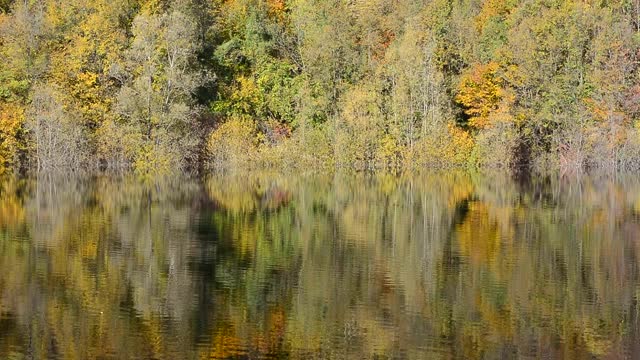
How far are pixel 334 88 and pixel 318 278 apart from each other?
171ft

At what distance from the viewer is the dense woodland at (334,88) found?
66062 mm

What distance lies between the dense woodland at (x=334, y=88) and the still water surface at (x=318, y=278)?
25841 mm

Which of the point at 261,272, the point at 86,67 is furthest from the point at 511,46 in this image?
the point at 261,272

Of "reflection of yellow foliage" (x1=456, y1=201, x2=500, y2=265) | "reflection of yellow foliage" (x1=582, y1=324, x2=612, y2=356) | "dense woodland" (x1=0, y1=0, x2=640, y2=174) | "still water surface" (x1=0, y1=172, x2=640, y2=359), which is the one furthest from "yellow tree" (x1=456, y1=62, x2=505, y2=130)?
"reflection of yellow foliage" (x1=582, y1=324, x2=612, y2=356)

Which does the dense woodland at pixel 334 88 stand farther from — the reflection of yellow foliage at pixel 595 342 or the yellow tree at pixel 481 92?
the reflection of yellow foliage at pixel 595 342

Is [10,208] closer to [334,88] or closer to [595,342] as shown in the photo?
[595,342]

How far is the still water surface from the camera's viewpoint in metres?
16.5

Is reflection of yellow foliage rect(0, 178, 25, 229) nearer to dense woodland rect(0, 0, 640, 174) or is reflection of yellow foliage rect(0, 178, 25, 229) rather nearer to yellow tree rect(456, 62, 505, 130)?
dense woodland rect(0, 0, 640, 174)

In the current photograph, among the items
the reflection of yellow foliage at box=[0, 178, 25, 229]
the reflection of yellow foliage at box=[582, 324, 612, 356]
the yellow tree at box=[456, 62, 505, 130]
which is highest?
the yellow tree at box=[456, 62, 505, 130]

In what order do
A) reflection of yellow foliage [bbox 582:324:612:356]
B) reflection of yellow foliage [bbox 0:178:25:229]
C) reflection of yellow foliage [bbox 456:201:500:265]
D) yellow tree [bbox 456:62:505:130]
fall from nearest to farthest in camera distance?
reflection of yellow foliage [bbox 582:324:612:356]
reflection of yellow foliage [bbox 456:201:500:265]
reflection of yellow foliage [bbox 0:178:25:229]
yellow tree [bbox 456:62:505:130]

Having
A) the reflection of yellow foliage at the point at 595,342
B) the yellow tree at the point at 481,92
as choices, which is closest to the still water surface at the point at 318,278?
the reflection of yellow foliage at the point at 595,342

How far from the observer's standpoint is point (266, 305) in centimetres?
1941

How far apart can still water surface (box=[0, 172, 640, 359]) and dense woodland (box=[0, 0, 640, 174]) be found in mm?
25841

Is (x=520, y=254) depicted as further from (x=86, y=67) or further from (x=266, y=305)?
(x=86, y=67)
